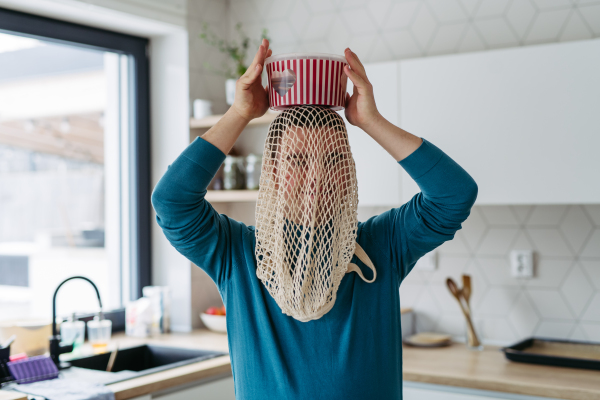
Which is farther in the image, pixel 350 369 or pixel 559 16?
pixel 559 16

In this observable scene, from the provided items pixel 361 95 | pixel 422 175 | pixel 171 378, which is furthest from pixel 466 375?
pixel 361 95

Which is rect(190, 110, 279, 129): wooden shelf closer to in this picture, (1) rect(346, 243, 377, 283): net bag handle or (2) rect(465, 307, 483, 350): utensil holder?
(2) rect(465, 307, 483, 350): utensil holder

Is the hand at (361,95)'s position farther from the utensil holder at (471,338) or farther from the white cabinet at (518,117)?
the utensil holder at (471,338)

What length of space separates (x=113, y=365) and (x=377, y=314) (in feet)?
5.25

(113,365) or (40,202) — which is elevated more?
(40,202)

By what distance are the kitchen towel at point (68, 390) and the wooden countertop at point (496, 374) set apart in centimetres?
101

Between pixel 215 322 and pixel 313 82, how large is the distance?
182 cm

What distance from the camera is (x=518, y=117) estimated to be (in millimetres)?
2141

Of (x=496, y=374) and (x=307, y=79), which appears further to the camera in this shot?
(x=496, y=374)

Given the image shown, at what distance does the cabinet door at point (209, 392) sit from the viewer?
2088 millimetres

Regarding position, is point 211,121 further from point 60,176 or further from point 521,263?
point 521,263

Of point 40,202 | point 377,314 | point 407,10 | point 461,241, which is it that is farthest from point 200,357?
point 407,10

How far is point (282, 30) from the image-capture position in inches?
117

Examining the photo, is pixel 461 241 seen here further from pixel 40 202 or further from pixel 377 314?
pixel 40 202
